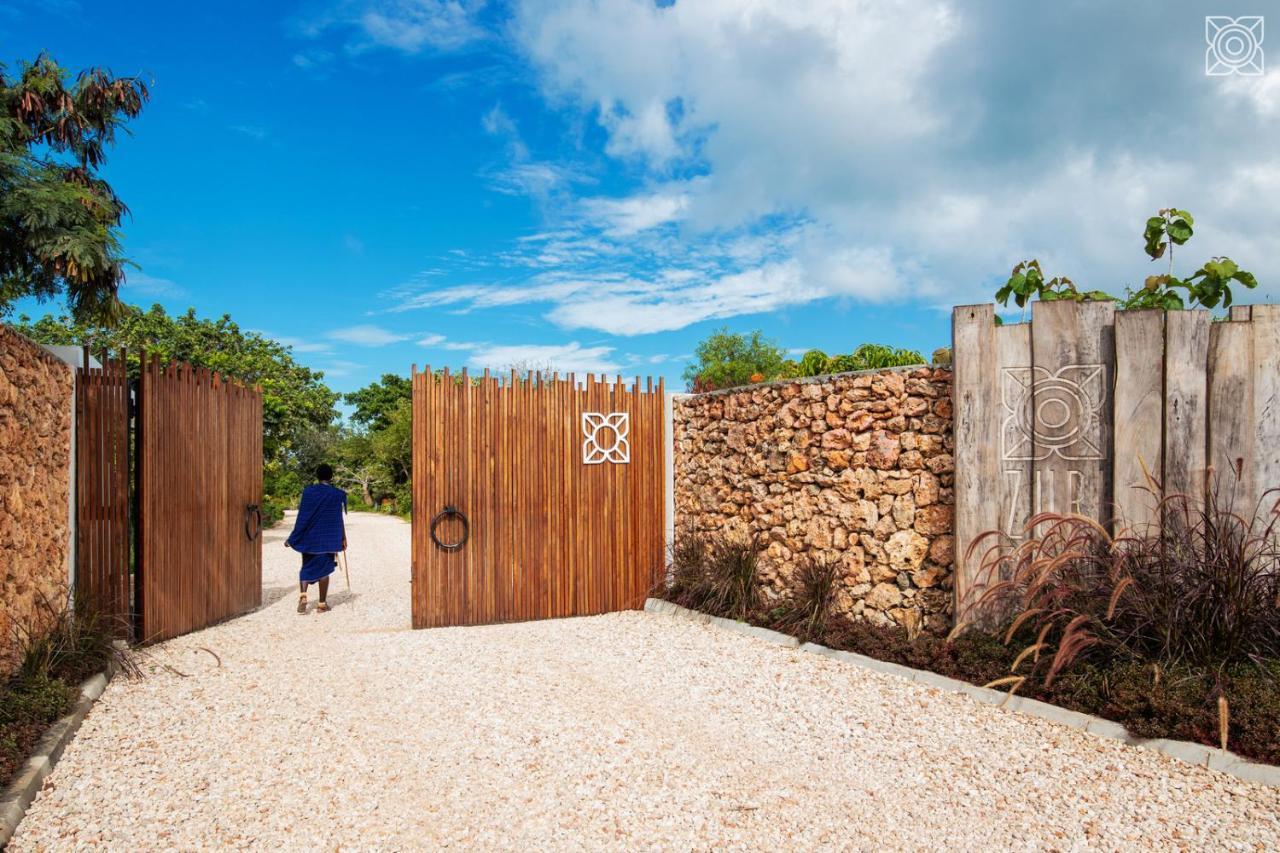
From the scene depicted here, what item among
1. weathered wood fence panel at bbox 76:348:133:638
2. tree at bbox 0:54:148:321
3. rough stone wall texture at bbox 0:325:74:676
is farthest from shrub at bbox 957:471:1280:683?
tree at bbox 0:54:148:321

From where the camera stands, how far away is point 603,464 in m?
7.34

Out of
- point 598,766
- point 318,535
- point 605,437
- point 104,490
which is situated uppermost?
point 605,437

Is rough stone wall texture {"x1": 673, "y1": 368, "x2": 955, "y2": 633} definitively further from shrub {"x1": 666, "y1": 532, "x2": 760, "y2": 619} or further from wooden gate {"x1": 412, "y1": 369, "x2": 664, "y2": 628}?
wooden gate {"x1": 412, "y1": 369, "x2": 664, "y2": 628}

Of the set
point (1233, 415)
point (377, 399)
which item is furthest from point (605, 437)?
point (377, 399)

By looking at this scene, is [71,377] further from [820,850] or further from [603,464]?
[820,850]

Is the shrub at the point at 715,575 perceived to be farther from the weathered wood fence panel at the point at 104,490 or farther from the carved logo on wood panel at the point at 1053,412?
the weathered wood fence panel at the point at 104,490

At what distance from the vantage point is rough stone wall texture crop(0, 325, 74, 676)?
13.9ft

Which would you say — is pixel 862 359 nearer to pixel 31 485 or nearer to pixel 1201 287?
pixel 1201 287

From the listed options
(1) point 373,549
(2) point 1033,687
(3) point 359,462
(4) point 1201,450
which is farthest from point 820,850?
(3) point 359,462

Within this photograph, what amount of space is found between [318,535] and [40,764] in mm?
4282

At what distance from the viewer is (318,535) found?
7.71 meters

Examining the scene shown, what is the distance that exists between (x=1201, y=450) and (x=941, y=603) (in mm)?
1923

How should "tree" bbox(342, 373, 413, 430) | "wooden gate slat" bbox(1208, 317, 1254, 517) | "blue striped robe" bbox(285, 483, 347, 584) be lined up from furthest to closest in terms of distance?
"tree" bbox(342, 373, 413, 430), "blue striped robe" bbox(285, 483, 347, 584), "wooden gate slat" bbox(1208, 317, 1254, 517)

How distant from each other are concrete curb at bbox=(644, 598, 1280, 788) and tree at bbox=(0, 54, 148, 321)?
11.6m
